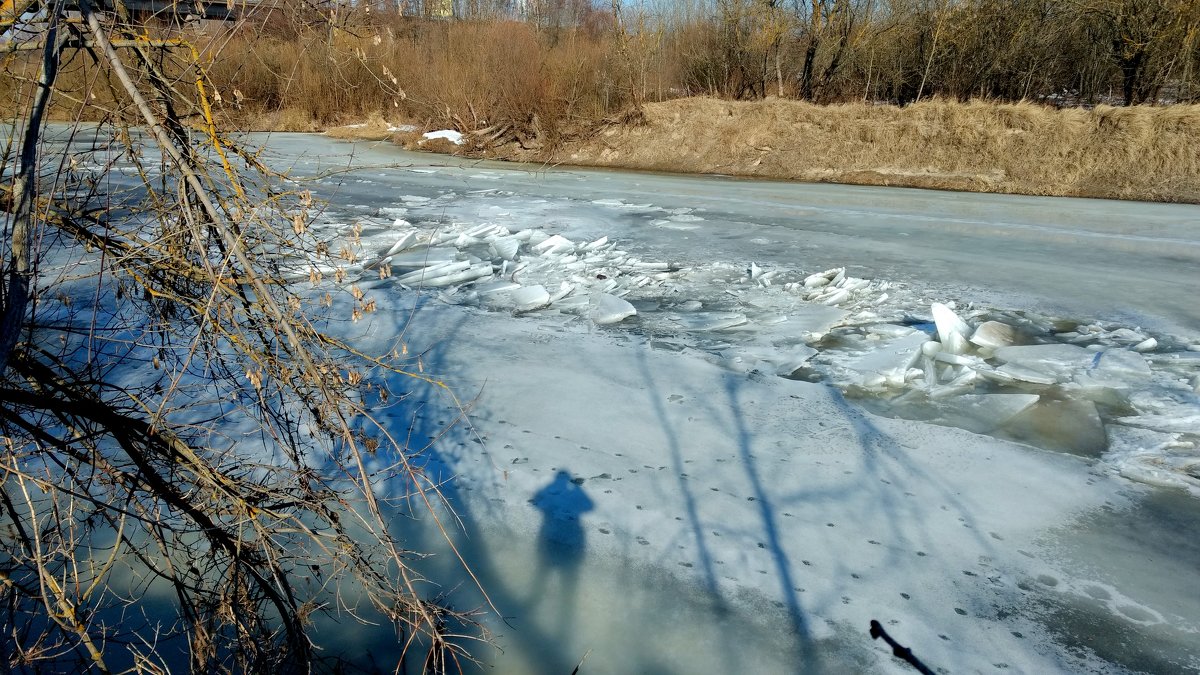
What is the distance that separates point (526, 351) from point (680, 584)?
260 centimetres

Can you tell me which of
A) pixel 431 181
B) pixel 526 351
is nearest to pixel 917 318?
pixel 526 351

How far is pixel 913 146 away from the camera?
1550cm

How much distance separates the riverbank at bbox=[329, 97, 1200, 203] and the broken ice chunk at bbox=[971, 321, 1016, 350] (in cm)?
691

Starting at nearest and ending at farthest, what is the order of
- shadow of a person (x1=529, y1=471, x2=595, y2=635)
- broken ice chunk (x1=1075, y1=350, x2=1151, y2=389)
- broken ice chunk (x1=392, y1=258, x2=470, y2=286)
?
shadow of a person (x1=529, y1=471, x2=595, y2=635)
broken ice chunk (x1=1075, y1=350, x2=1151, y2=389)
broken ice chunk (x1=392, y1=258, x2=470, y2=286)

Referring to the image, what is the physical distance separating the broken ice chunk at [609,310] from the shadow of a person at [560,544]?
231cm

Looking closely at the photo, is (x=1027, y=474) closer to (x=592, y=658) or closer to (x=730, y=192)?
(x=592, y=658)

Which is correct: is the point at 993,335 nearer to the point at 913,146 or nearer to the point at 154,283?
the point at 154,283

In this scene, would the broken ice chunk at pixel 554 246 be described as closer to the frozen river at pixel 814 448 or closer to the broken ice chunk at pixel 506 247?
the frozen river at pixel 814 448

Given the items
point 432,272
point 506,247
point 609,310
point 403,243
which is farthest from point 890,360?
point 403,243

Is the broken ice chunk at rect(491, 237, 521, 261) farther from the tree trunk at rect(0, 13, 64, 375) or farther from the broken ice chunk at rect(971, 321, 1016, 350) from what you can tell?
the tree trunk at rect(0, 13, 64, 375)

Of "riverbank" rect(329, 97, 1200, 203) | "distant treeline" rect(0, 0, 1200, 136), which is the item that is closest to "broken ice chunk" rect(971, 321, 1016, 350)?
"riverbank" rect(329, 97, 1200, 203)

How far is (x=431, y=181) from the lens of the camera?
43.3ft

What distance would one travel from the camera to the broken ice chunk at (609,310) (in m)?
5.95

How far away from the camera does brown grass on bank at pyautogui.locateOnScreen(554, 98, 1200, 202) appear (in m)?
13.3
